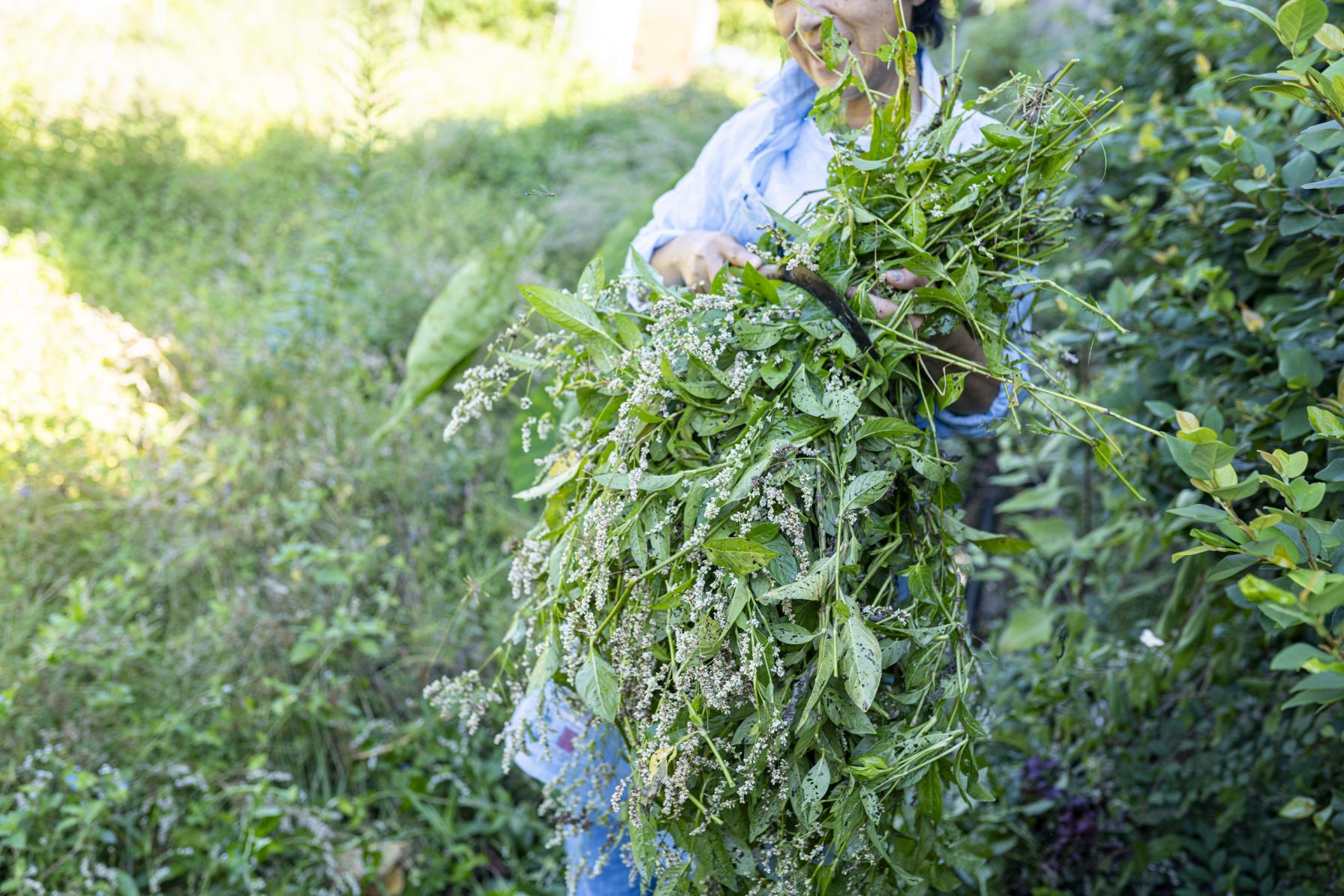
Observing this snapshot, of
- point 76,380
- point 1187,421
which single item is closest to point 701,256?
point 1187,421

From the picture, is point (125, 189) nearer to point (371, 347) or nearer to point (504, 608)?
point (371, 347)

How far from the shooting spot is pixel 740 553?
0.99 meters

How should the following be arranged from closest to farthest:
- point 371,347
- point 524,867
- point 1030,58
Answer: point 524,867 → point 371,347 → point 1030,58

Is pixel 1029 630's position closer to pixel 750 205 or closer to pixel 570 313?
pixel 750 205

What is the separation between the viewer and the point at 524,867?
2.16 metres

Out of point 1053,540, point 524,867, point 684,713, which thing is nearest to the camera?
point 684,713

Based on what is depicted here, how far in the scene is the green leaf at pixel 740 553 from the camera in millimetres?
981

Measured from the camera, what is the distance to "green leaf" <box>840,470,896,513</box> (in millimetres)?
1023

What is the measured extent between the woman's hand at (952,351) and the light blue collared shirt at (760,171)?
21 millimetres

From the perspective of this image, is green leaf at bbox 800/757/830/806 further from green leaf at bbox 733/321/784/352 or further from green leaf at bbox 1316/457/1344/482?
green leaf at bbox 1316/457/1344/482

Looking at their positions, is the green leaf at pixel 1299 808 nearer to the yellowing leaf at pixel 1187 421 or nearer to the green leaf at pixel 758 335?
the yellowing leaf at pixel 1187 421

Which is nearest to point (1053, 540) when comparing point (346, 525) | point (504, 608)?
point (504, 608)

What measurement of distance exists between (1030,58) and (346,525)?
5.10 m

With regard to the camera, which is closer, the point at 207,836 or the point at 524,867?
the point at 207,836
